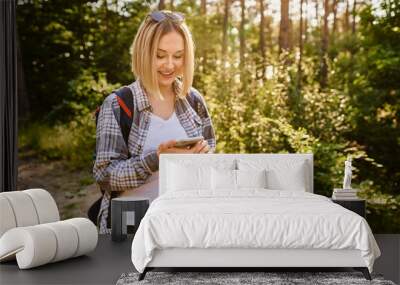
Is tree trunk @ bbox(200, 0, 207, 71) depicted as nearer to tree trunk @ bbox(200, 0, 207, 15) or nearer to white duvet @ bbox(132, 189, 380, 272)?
tree trunk @ bbox(200, 0, 207, 15)

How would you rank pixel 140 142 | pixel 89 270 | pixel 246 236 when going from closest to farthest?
pixel 246 236 < pixel 89 270 < pixel 140 142

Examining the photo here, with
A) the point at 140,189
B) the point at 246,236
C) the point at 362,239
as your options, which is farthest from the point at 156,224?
the point at 140,189

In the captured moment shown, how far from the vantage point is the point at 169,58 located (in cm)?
833

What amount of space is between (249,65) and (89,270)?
11.4ft

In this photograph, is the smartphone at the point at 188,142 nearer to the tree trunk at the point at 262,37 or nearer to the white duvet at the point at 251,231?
the tree trunk at the point at 262,37

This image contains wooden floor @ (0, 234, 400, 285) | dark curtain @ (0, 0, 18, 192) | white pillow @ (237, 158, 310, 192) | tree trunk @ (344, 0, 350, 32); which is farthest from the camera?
tree trunk @ (344, 0, 350, 32)

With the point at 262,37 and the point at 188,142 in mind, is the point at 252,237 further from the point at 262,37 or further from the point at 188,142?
the point at 262,37

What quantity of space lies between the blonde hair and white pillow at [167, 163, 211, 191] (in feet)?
3.80

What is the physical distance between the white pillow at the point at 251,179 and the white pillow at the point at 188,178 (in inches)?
12.1

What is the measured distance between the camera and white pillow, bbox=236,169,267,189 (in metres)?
7.20

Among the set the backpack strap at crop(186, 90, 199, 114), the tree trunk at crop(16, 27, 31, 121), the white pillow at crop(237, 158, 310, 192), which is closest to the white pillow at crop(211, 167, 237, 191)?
the white pillow at crop(237, 158, 310, 192)

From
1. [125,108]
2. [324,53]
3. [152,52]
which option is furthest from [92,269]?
[324,53]

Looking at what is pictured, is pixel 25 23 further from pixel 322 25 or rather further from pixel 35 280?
pixel 35 280

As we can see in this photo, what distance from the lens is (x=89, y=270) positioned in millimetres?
6008
